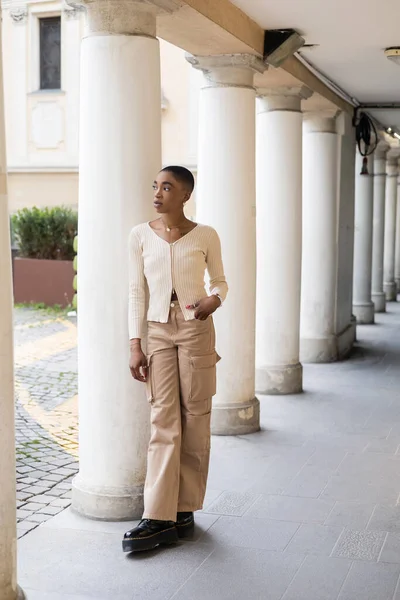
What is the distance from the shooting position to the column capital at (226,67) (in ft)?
25.5

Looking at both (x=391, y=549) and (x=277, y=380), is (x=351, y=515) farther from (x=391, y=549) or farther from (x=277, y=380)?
(x=277, y=380)

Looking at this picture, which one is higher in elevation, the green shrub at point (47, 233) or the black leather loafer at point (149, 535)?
the green shrub at point (47, 233)

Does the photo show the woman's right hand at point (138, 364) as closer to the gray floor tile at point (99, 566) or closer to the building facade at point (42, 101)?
the gray floor tile at point (99, 566)

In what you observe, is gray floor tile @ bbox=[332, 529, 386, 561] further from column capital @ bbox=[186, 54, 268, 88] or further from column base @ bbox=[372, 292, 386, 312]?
column base @ bbox=[372, 292, 386, 312]

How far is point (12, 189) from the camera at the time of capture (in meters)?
23.6

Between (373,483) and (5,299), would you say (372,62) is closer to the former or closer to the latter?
(373,483)

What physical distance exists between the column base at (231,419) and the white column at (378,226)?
10976mm

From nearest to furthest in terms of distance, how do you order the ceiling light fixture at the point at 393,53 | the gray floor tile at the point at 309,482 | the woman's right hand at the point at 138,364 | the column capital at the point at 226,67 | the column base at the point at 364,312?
1. the woman's right hand at the point at 138,364
2. the gray floor tile at the point at 309,482
3. the column capital at the point at 226,67
4. the ceiling light fixture at the point at 393,53
5. the column base at the point at 364,312

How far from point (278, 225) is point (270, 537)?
4.70 m

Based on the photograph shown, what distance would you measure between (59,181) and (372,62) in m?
14.0

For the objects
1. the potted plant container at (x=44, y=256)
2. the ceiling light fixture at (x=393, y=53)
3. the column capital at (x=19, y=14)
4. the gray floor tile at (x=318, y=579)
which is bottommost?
the gray floor tile at (x=318, y=579)

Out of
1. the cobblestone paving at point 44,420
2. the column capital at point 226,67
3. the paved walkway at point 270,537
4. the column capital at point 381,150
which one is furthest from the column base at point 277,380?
the column capital at point 381,150

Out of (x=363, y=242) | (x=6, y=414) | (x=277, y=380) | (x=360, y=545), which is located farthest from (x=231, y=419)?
(x=363, y=242)

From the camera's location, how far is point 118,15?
5473 mm
